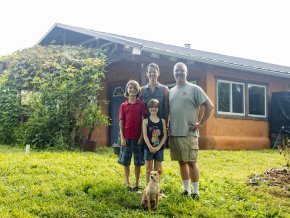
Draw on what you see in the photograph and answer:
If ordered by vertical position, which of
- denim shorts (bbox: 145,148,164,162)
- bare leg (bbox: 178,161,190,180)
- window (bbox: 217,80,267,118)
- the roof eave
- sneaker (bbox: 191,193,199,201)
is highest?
the roof eave

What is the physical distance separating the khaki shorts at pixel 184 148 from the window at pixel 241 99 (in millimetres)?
8703

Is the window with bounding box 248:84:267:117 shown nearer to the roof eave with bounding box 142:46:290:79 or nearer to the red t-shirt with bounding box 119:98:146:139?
the roof eave with bounding box 142:46:290:79

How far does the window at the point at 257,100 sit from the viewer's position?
52.4ft

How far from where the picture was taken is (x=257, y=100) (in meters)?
16.2

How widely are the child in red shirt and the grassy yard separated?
50 centimetres

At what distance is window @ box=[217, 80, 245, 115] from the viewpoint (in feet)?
48.8

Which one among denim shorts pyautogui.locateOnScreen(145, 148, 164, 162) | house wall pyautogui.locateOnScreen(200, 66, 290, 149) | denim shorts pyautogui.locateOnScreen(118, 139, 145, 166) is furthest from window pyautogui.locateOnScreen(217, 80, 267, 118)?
denim shorts pyautogui.locateOnScreen(145, 148, 164, 162)

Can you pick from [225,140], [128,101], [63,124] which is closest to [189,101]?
[128,101]

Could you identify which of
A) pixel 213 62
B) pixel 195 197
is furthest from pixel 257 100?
pixel 195 197

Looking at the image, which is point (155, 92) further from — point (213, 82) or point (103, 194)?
point (213, 82)

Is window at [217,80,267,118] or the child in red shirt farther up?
window at [217,80,267,118]

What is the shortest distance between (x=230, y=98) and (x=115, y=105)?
4489mm

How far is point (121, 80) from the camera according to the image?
1664 centimetres

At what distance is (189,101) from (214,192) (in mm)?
1683
